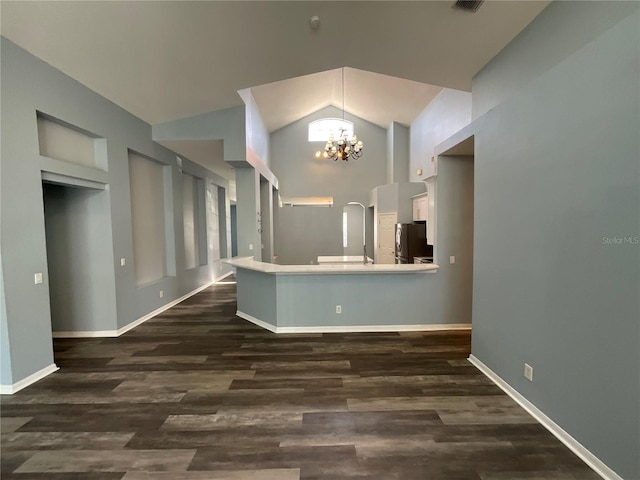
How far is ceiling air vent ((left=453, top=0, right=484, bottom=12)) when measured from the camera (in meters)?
2.39

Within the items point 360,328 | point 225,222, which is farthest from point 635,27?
point 225,222

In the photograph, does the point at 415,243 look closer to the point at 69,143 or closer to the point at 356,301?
the point at 356,301

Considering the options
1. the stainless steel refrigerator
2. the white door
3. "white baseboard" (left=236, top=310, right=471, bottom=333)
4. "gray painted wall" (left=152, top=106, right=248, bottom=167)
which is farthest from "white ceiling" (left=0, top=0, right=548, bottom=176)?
the white door

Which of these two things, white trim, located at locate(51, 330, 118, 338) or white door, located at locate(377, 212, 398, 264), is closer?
white trim, located at locate(51, 330, 118, 338)

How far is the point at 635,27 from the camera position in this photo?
1464mm

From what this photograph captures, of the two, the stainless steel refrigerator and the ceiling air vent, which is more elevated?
the ceiling air vent

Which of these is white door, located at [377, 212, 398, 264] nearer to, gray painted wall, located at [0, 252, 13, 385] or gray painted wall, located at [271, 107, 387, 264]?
gray painted wall, located at [271, 107, 387, 264]

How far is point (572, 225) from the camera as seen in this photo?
73.8 inches

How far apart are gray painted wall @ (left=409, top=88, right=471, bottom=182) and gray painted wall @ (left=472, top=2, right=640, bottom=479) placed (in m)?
1.98

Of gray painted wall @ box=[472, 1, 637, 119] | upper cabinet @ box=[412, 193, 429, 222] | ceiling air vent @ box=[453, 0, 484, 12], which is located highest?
ceiling air vent @ box=[453, 0, 484, 12]

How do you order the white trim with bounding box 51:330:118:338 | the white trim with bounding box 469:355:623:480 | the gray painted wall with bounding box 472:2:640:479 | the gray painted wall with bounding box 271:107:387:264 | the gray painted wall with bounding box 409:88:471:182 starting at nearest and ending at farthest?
1. the gray painted wall with bounding box 472:2:640:479
2. the white trim with bounding box 469:355:623:480
3. the white trim with bounding box 51:330:118:338
4. the gray painted wall with bounding box 409:88:471:182
5. the gray painted wall with bounding box 271:107:387:264

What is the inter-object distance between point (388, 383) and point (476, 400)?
0.74 metres

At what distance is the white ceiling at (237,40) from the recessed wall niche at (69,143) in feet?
1.91

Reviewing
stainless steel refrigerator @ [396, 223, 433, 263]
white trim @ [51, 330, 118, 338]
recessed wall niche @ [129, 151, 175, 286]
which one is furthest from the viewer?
stainless steel refrigerator @ [396, 223, 433, 263]
